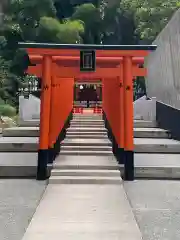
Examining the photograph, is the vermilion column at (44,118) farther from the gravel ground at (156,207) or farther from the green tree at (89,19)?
the green tree at (89,19)

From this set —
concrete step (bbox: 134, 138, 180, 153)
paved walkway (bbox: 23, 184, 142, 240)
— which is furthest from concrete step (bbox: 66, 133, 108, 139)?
paved walkway (bbox: 23, 184, 142, 240)

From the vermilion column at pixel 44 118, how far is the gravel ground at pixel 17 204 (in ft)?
1.07

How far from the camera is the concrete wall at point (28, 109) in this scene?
16.0 metres

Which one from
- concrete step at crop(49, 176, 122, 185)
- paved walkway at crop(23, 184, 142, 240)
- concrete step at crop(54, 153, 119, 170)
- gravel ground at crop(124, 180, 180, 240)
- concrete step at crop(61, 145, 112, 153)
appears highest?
concrete step at crop(61, 145, 112, 153)

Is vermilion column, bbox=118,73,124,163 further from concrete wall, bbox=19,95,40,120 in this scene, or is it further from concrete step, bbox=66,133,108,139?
concrete wall, bbox=19,95,40,120

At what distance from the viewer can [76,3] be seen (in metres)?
35.0

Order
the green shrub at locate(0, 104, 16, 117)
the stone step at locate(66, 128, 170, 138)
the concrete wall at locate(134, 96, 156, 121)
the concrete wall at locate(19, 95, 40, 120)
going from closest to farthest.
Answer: the stone step at locate(66, 128, 170, 138) → the concrete wall at locate(134, 96, 156, 121) → the concrete wall at locate(19, 95, 40, 120) → the green shrub at locate(0, 104, 16, 117)

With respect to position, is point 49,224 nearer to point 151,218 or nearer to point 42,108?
point 151,218

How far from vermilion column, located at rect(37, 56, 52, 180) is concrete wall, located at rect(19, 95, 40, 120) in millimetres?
8320

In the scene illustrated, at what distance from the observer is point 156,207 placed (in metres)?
5.56

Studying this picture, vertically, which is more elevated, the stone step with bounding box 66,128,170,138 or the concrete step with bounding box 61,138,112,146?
the stone step with bounding box 66,128,170,138

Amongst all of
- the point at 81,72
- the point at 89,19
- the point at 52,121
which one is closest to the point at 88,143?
the point at 52,121

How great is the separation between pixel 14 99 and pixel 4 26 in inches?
254

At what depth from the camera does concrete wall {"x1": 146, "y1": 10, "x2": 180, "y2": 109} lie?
40.6 feet
